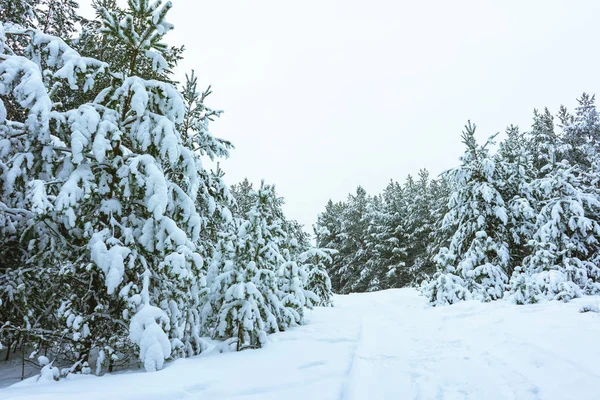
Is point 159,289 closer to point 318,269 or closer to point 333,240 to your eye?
point 318,269

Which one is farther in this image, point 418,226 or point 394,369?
point 418,226

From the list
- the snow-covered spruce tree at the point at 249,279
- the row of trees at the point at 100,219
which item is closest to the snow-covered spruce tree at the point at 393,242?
the snow-covered spruce tree at the point at 249,279

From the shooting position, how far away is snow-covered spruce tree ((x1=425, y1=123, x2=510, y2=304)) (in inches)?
441

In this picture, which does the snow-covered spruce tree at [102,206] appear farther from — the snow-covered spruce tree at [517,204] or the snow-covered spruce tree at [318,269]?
the snow-covered spruce tree at [517,204]

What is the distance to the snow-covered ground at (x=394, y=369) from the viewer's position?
138 inches

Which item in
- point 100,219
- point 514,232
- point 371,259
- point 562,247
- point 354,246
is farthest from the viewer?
point 354,246

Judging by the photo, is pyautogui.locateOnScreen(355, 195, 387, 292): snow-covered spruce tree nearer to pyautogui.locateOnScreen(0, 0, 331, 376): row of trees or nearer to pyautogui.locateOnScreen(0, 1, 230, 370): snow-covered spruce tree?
pyautogui.locateOnScreen(0, 0, 331, 376): row of trees

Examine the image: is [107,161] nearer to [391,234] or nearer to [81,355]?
[81,355]

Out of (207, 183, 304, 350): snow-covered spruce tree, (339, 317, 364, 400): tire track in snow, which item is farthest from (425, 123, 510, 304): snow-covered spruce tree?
(207, 183, 304, 350): snow-covered spruce tree

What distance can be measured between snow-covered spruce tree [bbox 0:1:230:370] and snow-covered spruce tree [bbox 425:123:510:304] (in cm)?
990

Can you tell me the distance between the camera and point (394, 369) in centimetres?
450

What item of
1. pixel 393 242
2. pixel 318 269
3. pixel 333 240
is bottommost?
pixel 318 269

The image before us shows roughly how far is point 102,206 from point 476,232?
38.7ft

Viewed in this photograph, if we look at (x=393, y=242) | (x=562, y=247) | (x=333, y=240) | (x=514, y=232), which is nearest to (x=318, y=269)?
(x=514, y=232)
